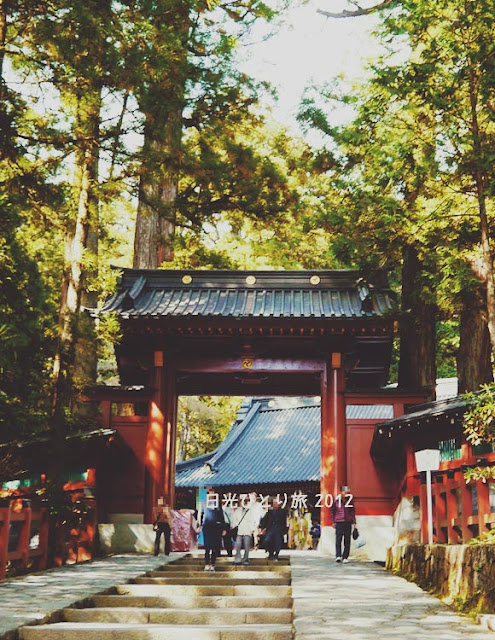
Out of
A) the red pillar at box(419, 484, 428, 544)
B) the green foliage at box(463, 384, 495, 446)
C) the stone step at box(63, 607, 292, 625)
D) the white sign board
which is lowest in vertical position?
the stone step at box(63, 607, 292, 625)

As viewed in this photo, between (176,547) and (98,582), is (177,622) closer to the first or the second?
(98,582)

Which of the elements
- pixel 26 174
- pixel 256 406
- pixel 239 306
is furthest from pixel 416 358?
pixel 256 406


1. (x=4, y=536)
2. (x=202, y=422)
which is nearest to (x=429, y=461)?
(x=4, y=536)

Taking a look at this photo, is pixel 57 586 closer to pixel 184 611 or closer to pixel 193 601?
pixel 193 601

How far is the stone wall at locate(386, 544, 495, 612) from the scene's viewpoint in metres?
6.54

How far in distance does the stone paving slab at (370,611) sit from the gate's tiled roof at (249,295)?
603 centimetres

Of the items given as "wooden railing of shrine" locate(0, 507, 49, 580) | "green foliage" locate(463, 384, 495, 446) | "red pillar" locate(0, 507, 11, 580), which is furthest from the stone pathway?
"green foliage" locate(463, 384, 495, 446)

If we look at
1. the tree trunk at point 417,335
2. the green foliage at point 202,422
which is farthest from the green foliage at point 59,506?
the green foliage at point 202,422

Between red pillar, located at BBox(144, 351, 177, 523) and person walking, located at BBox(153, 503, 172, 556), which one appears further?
red pillar, located at BBox(144, 351, 177, 523)

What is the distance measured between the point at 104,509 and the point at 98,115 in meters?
7.56

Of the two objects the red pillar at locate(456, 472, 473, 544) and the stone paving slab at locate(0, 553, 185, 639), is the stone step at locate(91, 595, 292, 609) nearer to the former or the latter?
the stone paving slab at locate(0, 553, 185, 639)

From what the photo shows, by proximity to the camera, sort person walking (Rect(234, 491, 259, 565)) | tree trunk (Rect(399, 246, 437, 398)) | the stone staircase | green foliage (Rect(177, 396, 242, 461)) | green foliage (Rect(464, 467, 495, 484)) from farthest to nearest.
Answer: green foliage (Rect(177, 396, 242, 461)), tree trunk (Rect(399, 246, 437, 398)), person walking (Rect(234, 491, 259, 565)), green foliage (Rect(464, 467, 495, 484)), the stone staircase

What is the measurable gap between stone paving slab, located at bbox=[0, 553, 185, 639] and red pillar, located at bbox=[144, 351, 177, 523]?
209cm

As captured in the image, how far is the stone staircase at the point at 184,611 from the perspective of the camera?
6.21m
